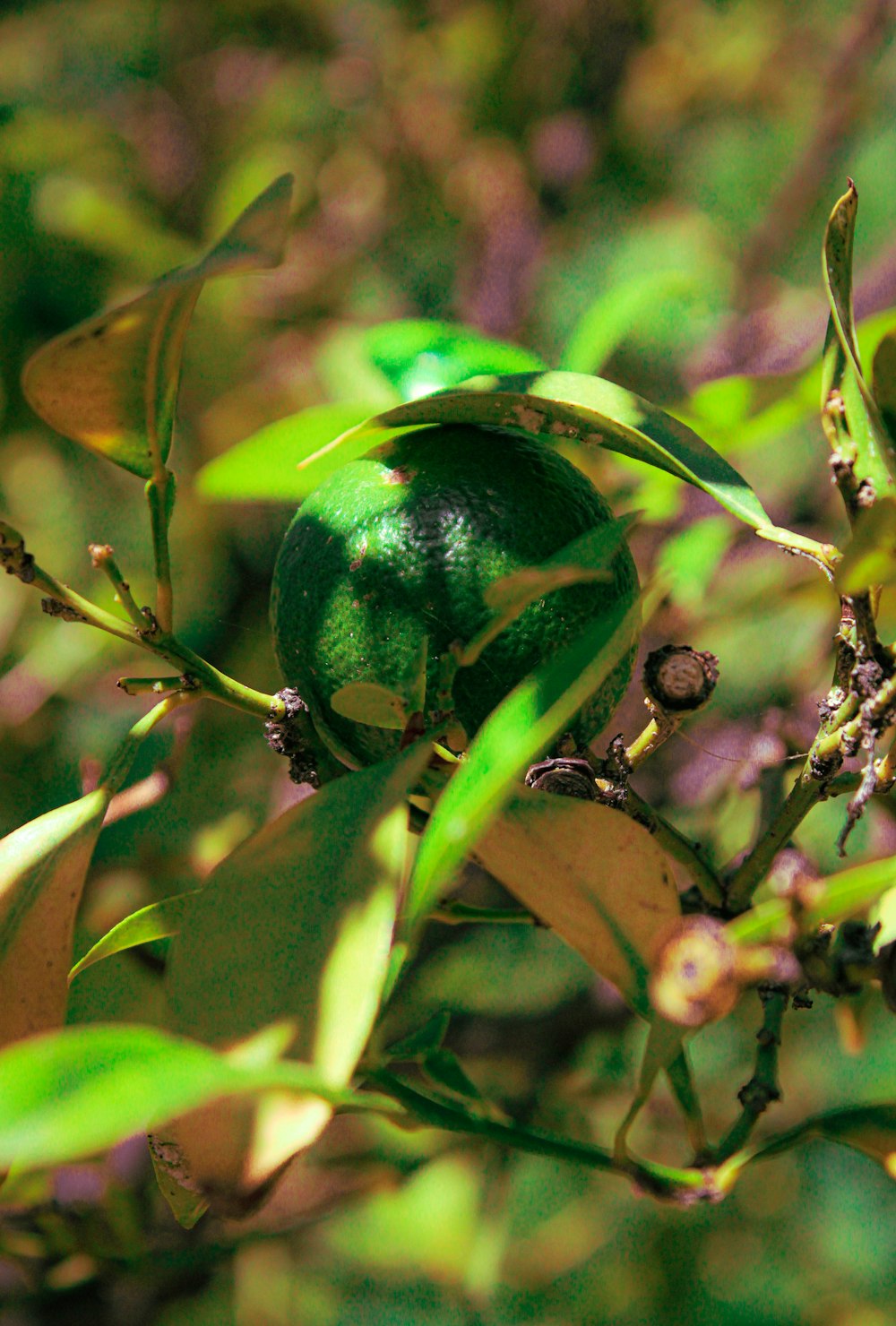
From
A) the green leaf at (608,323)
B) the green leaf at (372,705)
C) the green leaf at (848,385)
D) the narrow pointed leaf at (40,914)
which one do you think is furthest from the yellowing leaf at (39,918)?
the green leaf at (608,323)

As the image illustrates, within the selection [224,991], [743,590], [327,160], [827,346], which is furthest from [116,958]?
[327,160]

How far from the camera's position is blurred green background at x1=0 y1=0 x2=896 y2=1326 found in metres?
0.98

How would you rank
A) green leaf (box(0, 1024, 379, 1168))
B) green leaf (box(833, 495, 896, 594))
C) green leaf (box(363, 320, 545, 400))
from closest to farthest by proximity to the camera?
green leaf (box(0, 1024, 379, 1168)), green leaf (box(833, 495, 896, 594)), green leaf (box(363, 320, 545, 400))

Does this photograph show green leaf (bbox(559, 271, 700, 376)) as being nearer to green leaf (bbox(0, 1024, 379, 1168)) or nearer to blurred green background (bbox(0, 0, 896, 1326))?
blurred green background (bbox(0, 0, 896, 1326))

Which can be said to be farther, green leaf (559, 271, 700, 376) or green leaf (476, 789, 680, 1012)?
green leaf (559, 271, 700, 376)

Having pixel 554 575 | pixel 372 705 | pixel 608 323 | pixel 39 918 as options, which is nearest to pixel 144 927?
pixel 39 918

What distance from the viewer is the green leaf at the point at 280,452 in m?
0.76

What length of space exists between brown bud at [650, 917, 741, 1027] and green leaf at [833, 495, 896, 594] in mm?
135

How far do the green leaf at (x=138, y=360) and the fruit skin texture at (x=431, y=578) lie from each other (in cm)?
9

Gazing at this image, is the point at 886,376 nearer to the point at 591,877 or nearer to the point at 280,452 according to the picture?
the point at 591,877

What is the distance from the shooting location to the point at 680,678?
1.66 ft

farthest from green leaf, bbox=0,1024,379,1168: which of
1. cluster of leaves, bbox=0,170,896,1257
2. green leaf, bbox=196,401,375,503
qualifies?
green leaf, bbox=196,401,375,503

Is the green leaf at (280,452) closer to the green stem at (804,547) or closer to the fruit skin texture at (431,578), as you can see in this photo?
the fruit skin texture at (431,578)

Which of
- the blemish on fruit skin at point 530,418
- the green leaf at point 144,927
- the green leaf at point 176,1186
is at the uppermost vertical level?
the blemish on fruit skin at point 530,418
